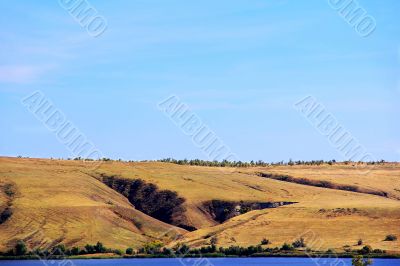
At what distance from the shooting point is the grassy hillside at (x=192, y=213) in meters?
150

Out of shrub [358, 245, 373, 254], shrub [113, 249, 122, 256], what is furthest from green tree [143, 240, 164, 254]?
shrub [358, 245, 373, 254]

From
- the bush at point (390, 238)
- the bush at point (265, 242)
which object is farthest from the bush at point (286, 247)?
the bush at point (390, 238)

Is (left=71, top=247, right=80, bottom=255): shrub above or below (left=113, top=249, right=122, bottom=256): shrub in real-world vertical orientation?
below

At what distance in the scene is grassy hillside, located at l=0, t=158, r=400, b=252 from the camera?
492ft

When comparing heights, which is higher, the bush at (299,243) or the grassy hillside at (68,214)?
the bush at (299,243)

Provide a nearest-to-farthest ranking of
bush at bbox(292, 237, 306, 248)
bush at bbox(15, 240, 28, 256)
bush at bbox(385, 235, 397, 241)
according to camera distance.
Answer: bush at bbox(15, 240, 28, 256)
bush at bbox(385, 235, 397, 241)
bush at bbox(292, 237, 306, 248)

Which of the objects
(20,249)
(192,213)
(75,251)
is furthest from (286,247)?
(20,249)

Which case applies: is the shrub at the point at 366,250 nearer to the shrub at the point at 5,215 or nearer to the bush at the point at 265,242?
the bush at the point at 265,242

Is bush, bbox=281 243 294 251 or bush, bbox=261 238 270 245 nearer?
bush, bbox=281 243 294 251

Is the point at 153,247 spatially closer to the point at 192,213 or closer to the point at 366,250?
the point at 192,213

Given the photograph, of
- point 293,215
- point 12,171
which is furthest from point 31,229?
point 293,215

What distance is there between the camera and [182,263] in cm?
12200

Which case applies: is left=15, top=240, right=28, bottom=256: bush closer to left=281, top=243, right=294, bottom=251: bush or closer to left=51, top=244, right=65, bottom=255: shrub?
left=51, top=244, right=65, bottom=255: shrub

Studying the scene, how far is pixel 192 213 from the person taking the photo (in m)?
173
